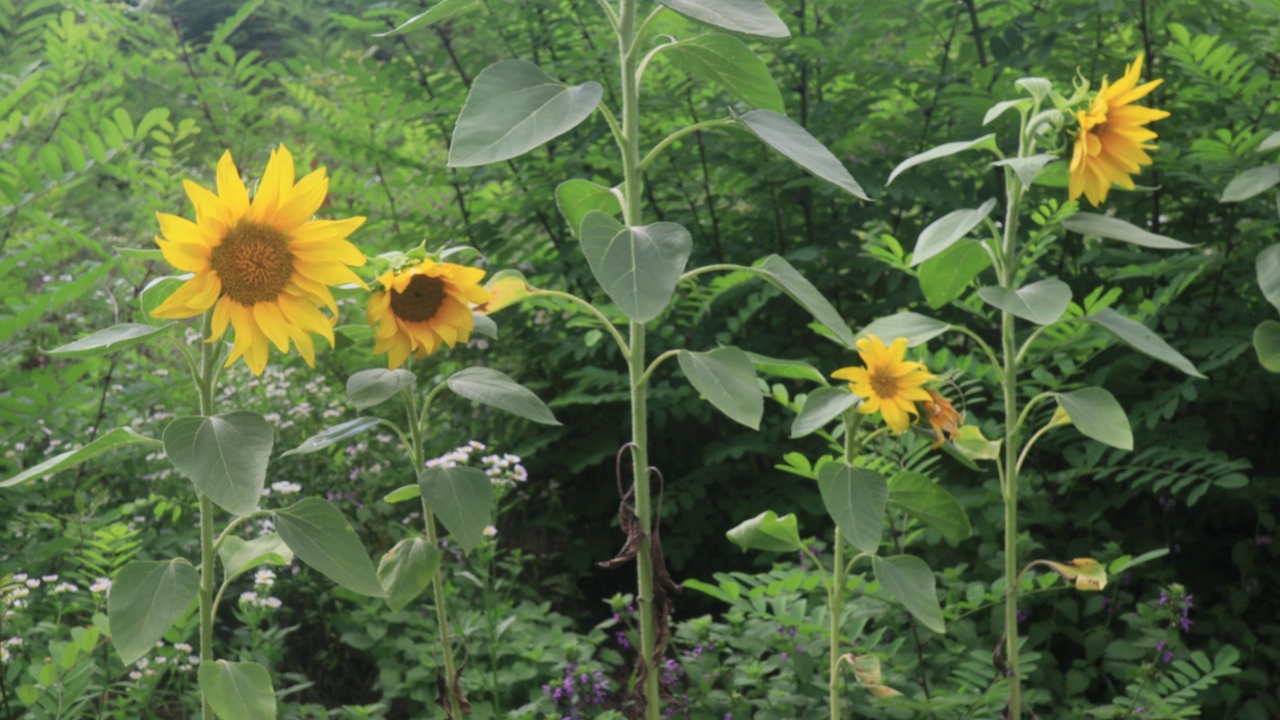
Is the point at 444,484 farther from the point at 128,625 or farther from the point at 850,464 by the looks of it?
the point at 850,464

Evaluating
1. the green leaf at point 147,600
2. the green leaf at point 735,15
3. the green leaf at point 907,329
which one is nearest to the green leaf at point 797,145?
the green leaf at point 735,15

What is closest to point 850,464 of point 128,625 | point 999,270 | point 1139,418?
point 999,270

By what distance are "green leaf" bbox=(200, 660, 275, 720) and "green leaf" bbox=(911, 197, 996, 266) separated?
110 cm

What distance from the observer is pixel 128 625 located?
121 cm

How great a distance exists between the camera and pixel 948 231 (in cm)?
162

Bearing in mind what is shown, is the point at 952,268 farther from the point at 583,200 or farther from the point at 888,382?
the point at 583,200

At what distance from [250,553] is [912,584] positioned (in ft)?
3.20

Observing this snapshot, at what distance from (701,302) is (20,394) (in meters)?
1.74

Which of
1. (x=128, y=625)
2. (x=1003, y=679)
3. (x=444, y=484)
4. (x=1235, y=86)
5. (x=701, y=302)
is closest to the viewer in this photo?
(x=128, y=625)

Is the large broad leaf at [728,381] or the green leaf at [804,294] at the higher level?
the green leaf at [804,294]

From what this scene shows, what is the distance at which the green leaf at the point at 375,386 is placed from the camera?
1.37 metres

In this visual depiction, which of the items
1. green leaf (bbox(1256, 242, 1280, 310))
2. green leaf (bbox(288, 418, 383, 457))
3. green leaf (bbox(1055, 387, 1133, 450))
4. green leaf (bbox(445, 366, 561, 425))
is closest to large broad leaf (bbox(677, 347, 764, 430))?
green leaf (bbox(445, 366, 561, 425))

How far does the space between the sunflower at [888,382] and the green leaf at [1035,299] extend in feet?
0.49

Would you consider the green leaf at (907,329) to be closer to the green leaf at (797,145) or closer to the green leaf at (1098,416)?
the green leaf at (1098,416)
